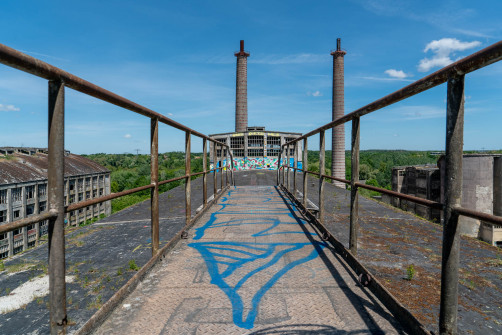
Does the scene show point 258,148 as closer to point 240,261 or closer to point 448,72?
point 240,261

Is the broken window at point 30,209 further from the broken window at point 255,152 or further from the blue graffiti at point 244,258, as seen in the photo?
the blue graffiti at point 244,258

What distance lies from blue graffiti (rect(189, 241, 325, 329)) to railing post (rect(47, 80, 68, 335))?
0.84 metres

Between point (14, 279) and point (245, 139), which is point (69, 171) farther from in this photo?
point (14, 279)

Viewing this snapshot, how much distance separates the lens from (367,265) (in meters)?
2.26

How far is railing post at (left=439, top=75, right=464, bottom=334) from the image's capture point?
121 centimetres

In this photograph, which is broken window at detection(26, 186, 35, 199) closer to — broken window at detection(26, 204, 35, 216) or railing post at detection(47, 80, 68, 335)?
broken window at detection(26, 204, 35, 216)

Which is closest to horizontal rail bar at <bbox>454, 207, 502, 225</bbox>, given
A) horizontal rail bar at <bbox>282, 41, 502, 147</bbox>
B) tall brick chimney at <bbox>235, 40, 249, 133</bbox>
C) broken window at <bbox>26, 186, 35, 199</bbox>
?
horizontal rail bar at <bbox>282, 41, 502, 147</bbox>

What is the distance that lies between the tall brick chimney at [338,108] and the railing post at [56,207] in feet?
108

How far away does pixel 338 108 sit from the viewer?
3231 centimetres

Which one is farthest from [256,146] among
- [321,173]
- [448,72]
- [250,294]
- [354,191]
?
[448,72]

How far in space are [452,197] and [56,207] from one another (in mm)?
Answer: 1722

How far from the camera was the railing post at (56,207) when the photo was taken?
123 cm

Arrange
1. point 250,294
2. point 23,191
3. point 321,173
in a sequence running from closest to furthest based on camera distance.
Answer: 1. point 250,294
2. point 321,173
3. point 23,191

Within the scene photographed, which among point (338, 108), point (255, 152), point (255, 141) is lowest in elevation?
point (255, 152)
